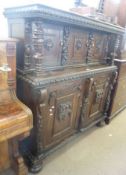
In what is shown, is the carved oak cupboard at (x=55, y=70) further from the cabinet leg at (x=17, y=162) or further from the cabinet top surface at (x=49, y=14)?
the cabinet leg at (x=17, y=162)

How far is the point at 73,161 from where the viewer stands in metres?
1.74

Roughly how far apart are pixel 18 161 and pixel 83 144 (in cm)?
87

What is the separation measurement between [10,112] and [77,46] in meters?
0.97

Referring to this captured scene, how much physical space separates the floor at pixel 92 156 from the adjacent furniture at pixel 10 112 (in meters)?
0.39

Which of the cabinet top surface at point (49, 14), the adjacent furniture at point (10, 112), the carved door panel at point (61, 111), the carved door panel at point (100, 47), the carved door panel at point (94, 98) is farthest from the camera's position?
the carved door panel at point (100, 47)

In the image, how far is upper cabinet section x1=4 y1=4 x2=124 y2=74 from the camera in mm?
1194

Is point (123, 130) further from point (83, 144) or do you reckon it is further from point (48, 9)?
point (48, 9)

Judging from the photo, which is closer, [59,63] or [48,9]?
[48,9]

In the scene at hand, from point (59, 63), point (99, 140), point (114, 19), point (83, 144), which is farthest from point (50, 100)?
point (114, 19)

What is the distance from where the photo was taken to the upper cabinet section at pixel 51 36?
3.92 ft

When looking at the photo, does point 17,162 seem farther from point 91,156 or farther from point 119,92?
point 119,92

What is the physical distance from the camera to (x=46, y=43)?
4.46 ft

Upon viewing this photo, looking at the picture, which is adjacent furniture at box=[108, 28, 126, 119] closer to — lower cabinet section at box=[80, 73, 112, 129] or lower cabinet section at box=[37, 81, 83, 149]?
lower cabinet section at box=[80, 73, 112, 129]

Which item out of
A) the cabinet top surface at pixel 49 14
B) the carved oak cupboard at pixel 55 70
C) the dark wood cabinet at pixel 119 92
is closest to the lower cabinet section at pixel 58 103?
the carved oak cupboard at pixel 55 70
